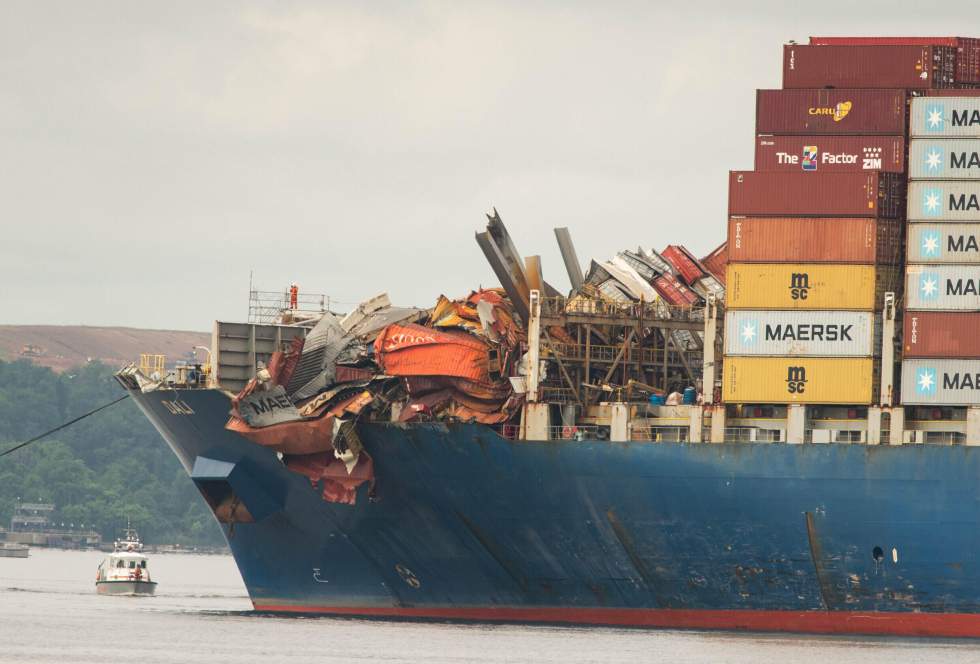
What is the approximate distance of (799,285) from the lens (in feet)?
250

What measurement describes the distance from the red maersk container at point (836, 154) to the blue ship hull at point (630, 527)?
9763 millimetres

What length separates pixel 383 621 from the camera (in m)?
83.1

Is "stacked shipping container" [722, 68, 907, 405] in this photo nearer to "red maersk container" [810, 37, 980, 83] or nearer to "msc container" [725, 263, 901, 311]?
"msc container" [725, 263, 901, 311]

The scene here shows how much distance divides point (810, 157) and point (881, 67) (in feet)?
13.6

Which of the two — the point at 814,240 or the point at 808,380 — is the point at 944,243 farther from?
the point at 808,380

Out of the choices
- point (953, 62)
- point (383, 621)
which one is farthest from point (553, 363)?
point (953, 62)

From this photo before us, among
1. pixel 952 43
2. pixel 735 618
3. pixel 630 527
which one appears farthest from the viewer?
pixel 952 43

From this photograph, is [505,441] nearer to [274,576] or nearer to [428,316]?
[428,316]

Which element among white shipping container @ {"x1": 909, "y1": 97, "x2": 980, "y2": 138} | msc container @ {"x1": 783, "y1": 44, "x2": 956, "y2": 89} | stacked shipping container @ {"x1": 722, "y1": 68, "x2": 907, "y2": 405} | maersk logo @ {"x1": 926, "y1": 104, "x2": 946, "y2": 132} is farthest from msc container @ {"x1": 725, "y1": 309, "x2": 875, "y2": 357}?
msc container @ {"x1": 783, "y1": 44, "x2": 956, "y2": 89}

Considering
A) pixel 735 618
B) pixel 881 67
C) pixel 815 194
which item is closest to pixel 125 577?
pixel 735 618

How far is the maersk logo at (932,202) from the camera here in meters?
75.8

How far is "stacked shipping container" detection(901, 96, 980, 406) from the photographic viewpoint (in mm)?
74812

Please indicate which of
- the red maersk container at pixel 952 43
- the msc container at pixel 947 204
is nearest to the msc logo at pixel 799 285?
the msc container at pixel 947 204

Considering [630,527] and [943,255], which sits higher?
[943,255]
